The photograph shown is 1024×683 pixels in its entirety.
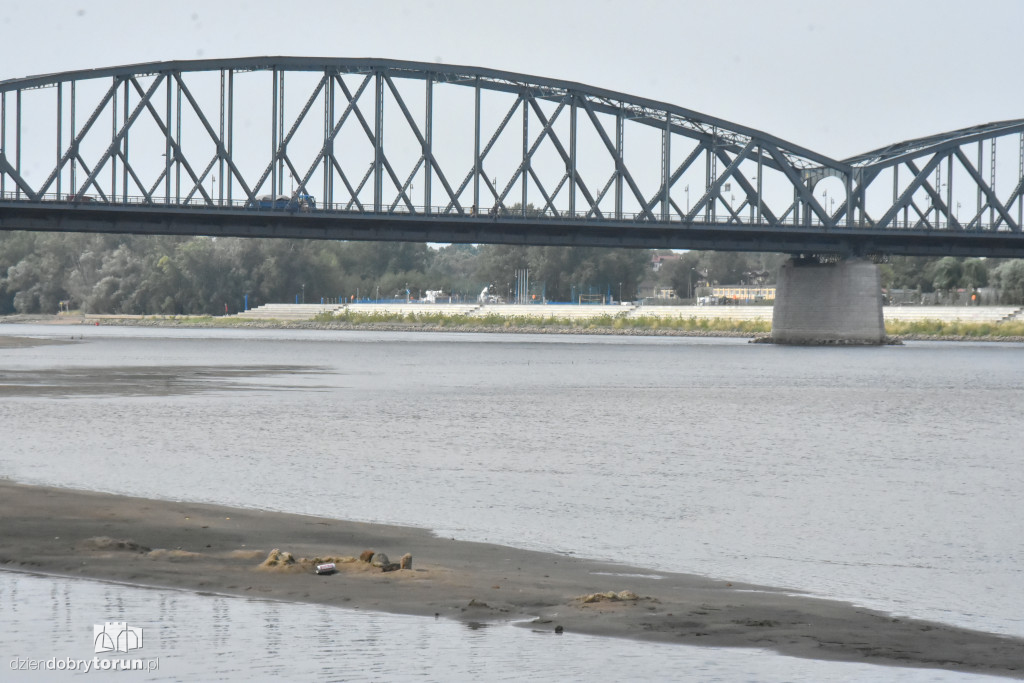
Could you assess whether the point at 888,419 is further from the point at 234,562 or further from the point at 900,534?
the point at 234,562

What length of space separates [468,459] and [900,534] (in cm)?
1298

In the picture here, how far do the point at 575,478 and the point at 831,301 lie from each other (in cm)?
Result: 11291

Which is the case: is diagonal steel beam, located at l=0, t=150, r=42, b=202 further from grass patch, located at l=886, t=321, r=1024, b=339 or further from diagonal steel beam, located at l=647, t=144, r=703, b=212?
grass patch, located at l=886, t=321, r=1024, b=339

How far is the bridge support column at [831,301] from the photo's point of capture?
449 ft

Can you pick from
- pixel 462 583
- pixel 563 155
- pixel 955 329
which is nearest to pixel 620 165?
pixel 563 155

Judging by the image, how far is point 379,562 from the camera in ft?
53.9

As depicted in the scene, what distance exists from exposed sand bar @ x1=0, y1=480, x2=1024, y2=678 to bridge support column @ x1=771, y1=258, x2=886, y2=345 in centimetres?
12091

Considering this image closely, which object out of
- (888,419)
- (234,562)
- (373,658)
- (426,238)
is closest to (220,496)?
(234,562)

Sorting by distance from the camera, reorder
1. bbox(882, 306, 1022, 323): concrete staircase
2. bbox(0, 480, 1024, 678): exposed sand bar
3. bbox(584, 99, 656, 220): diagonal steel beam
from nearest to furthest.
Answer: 1. bbox(0, 480, 1024, 678): exposed sand bar
2. bbox(584, 99, 656, 220): diagonal steel beam
3. bbox(882, 306, 1022, 323): concrete staircase

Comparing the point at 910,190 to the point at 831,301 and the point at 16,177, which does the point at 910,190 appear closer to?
the point at 831,301

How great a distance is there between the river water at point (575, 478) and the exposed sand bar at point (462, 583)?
563 mm

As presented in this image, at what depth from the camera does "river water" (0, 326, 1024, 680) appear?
13055mm

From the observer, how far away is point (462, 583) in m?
15.7

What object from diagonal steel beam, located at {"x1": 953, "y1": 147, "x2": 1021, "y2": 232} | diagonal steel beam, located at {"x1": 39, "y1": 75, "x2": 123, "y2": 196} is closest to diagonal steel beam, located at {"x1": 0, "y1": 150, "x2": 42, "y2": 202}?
diagonal steel beam, located at {"x1": 39, "y1": 75, "x2": 123, "y2": 196}
